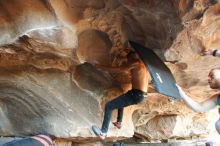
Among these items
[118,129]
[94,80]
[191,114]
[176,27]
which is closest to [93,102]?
[94,80]

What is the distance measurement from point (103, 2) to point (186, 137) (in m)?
3.95

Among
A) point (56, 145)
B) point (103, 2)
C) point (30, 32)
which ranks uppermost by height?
point (103, 2)

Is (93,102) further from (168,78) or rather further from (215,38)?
(215,38)

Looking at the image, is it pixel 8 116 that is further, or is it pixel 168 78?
pixel 8 116

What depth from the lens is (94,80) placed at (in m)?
3.83

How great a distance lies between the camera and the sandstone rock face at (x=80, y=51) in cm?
293

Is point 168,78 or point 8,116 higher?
point 168,78

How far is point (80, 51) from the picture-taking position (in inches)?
132

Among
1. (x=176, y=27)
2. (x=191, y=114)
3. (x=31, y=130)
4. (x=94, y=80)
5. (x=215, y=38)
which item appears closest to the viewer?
(x=176, y=27)

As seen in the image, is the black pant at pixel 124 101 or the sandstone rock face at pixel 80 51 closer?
the sandstone rock face at pixel 80 51

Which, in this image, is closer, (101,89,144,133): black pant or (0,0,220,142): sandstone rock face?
(0,0,220,142): sandstone rock face

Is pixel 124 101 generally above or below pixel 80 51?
below

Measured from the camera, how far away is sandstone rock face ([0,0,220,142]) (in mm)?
2934

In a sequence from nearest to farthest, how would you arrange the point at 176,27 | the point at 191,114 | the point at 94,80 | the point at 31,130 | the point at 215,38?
the point at 176,27
the point at 215,38
the point at 31,130
the point at 94,80
the point at 191,114
